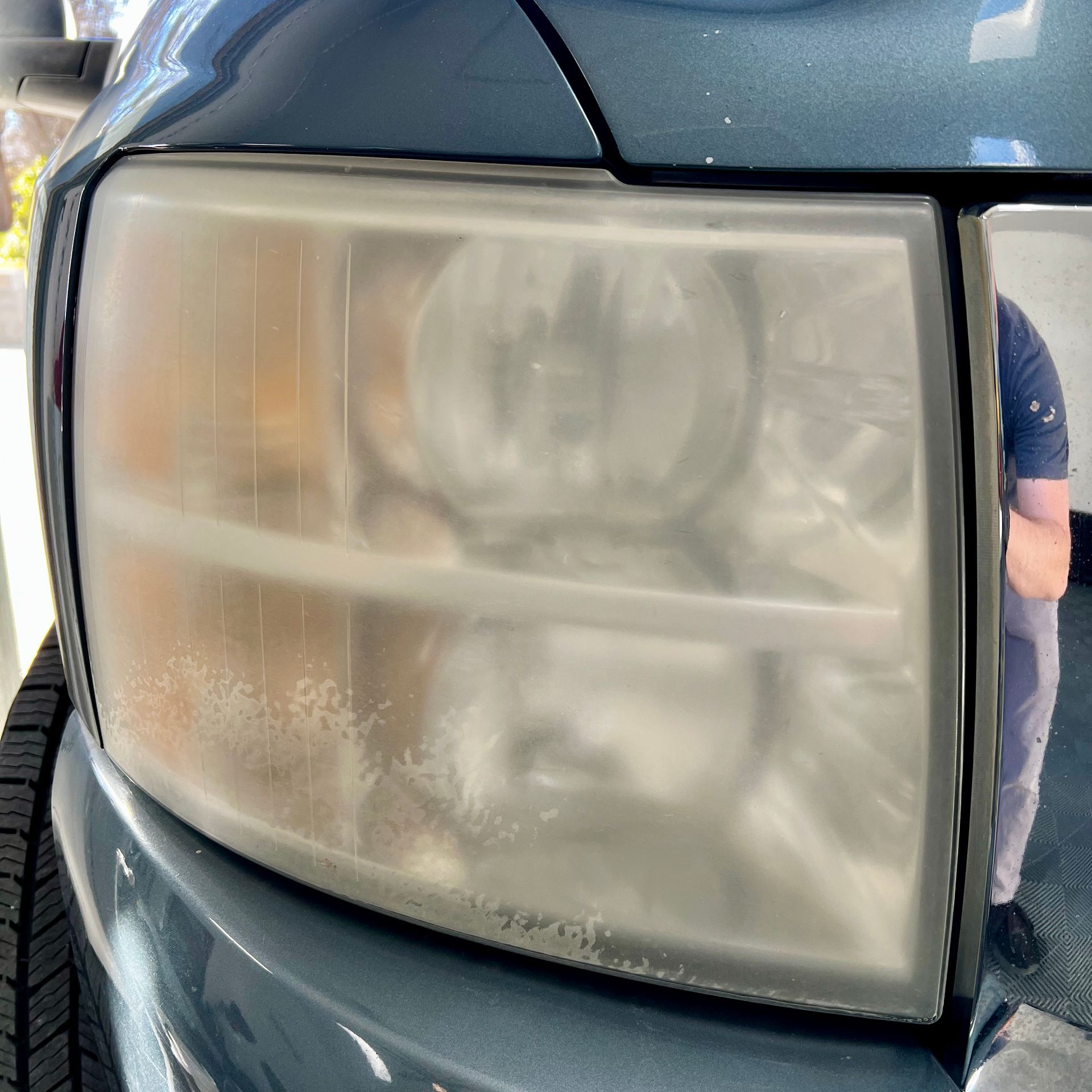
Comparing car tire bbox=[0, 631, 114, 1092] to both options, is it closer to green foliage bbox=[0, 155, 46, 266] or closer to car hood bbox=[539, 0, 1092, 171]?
car hood bbox=[539, 0, 1092, 171]

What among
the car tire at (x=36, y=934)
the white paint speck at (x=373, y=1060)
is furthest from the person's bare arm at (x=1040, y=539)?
the car tire at (x=36, y=934)

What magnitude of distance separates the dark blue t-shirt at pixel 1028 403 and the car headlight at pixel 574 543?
0.03m

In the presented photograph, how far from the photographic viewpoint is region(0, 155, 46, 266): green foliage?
9.56 m

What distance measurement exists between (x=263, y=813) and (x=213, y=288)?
0.35 metres

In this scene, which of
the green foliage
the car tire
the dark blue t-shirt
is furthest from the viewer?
the green foliage

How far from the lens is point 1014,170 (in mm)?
526

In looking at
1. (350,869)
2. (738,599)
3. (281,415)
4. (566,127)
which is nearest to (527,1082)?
(350,869)

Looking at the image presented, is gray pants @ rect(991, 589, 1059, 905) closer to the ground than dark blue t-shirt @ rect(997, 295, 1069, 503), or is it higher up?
closer to the ground

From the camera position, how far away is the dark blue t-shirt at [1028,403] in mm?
522

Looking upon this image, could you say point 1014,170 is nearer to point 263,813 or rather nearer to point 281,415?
point 281,415

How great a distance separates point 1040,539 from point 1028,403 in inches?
2.8

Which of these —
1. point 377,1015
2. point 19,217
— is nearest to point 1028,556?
point 377,1015

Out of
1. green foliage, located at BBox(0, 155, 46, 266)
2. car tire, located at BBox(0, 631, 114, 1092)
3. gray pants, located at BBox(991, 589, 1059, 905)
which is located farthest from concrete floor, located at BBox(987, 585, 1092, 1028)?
green foliage, located at BBox(0, 155, 46, 266)

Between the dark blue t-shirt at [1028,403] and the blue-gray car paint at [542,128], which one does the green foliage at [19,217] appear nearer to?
the blue-gray car paint at [542,128]
